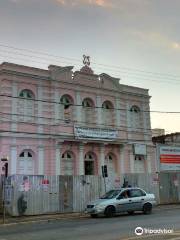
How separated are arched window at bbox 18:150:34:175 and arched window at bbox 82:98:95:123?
20.0 feet

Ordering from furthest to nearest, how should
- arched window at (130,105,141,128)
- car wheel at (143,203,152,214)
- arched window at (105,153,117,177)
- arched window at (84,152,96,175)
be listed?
arched window at (130,105,141,128) → arched window at (105,153,117,177) → arched window at (84,152,96,175) → car wheel at (143,203,152,214)

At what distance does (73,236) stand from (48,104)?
20228mm

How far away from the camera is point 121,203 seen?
69.9 feet

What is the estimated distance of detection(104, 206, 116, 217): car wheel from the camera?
814 inches

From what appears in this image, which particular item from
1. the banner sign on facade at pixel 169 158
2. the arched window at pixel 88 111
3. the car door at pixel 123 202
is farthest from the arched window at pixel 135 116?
the car door at pixel 123 202

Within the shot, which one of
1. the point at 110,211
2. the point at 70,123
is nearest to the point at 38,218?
the point at 110,211

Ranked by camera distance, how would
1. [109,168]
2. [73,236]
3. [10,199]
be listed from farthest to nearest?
[109,168] → [10,199] → [73,236]

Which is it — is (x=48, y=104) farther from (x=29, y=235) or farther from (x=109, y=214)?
(x=29, y=235)

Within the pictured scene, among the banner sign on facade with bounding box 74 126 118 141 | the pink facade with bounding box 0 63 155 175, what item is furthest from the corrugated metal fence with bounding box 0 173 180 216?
the banner sign on facade with bounding box 74 126 118 141

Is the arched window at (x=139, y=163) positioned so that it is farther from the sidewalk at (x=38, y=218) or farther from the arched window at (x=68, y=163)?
the sidewalk at (x=38, y=218)

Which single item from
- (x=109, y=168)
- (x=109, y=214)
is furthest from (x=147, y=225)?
(x=109, y=168)

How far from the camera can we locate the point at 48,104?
106ft

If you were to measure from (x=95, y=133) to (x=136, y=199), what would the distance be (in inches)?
485

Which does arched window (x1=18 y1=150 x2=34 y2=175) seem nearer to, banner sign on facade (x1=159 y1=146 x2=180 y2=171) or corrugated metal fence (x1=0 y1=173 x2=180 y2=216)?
corrugated metal fence (x1=0 y1=173 x2=180 y2=216)
